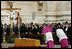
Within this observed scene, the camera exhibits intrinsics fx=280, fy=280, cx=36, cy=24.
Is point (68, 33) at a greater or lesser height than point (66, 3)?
lesser

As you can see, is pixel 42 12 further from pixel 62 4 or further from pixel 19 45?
pixel 19 45

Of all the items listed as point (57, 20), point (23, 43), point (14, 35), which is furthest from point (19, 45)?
point (57, 20)

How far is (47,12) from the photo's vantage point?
25.9m

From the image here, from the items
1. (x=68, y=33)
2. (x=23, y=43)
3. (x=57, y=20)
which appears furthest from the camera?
(x=57, y=20)

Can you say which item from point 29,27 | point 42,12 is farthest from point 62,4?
point 29,27

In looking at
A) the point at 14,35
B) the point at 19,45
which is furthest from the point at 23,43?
the point at 14,35

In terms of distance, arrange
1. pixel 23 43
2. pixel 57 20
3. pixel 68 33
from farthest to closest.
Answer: pixel 57 20 → pixel 68 33 → pixel 23 43

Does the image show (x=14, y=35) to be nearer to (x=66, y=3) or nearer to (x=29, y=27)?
(x=29, y=27)

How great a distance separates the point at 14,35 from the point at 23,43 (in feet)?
19.8

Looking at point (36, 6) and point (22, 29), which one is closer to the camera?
point (22, 29)

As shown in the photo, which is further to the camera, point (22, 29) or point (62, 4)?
point (62, 4)

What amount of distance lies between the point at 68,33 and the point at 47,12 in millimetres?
7603

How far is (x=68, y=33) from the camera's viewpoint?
731 inches

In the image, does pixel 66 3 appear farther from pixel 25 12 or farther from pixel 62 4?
pixel 25 12
